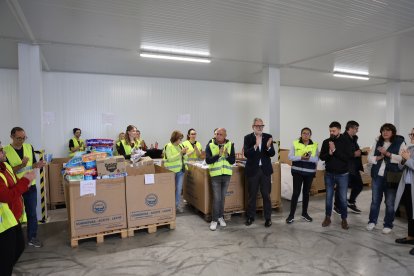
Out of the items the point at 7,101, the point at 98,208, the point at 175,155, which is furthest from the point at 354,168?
the point at 7,101

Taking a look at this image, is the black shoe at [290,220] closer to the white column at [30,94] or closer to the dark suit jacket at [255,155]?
the dark suit jacket at [255,155]

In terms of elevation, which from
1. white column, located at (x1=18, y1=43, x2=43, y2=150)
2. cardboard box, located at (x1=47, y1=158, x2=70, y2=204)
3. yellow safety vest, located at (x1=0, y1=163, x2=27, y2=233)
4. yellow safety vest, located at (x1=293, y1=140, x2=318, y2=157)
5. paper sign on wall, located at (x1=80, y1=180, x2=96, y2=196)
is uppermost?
white column, located at (x1=18, y1=43, x2=43, y2=150)

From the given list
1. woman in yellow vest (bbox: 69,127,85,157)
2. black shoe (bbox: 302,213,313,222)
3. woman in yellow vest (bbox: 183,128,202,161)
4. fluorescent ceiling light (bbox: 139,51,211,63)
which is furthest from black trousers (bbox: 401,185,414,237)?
woman in yellow vest (bbox: 69,127,85,157)

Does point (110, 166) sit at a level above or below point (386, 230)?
above

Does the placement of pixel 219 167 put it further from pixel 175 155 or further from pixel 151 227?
pixel 151 227

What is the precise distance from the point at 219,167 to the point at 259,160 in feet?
2.23

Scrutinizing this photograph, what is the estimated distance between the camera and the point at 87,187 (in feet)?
13.1

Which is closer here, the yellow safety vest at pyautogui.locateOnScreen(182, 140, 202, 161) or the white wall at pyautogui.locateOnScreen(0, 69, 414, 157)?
the yellow safety vest at pyautogui.locateOnScreen(182, 140, 202, 161)

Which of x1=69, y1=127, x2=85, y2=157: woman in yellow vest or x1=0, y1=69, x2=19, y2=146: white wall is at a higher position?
x1=0, y1=69, x2=19, y2=146: white wall

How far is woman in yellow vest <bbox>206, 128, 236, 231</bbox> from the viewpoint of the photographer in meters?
4.59

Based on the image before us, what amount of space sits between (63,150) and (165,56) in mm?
4217

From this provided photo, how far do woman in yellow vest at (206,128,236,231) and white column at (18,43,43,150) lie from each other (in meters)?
3.34

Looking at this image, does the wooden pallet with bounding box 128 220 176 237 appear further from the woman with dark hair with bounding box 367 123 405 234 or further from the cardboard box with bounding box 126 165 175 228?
the woman with dark hair with bounding box 367 123 405 234

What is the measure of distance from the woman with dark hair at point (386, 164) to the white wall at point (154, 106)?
3.51m
